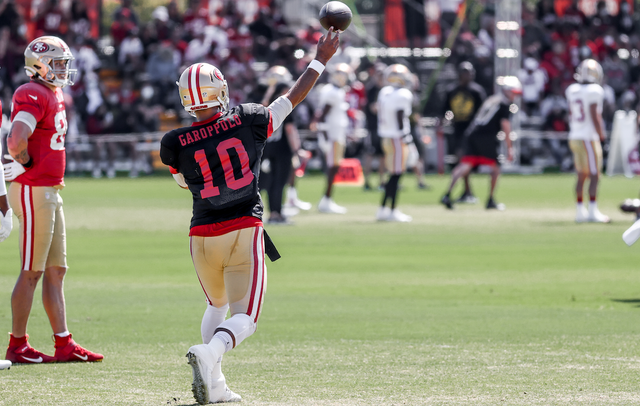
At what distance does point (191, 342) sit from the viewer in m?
7.79

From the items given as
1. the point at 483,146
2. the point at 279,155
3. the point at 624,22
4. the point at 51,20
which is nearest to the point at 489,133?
the point at 483,146

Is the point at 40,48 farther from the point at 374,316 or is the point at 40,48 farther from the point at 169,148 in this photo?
the point at 374,316

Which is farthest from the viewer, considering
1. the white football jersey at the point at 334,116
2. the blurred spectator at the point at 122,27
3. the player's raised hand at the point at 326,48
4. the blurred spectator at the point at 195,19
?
the blurred spectator at the point at 122,27

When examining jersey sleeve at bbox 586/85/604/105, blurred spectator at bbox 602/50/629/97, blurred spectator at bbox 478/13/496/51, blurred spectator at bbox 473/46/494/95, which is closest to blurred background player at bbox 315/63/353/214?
jersey sleeve at bbox 586/85/604/105

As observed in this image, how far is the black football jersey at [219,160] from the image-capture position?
577 centimetres

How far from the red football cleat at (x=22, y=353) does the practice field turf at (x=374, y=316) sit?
109 mm

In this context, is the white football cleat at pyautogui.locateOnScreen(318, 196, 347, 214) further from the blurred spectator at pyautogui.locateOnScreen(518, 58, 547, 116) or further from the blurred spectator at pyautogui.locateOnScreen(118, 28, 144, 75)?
the blurred spectator at pyautogui.locateOnScreen(118, 28, 144, 75)

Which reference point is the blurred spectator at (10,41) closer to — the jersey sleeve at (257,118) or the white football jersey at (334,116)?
the white football jersey at (334,116)

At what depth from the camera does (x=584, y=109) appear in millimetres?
17062

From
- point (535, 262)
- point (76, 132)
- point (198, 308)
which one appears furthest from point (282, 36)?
point (198, 308)

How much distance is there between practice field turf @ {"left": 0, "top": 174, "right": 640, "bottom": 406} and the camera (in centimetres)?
614

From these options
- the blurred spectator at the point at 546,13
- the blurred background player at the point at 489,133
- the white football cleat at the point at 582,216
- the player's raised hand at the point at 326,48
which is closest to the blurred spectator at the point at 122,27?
the blurred spectator at the point at 546,13

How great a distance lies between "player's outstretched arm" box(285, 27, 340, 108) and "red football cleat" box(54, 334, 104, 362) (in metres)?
2.17

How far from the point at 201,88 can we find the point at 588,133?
12267mm
